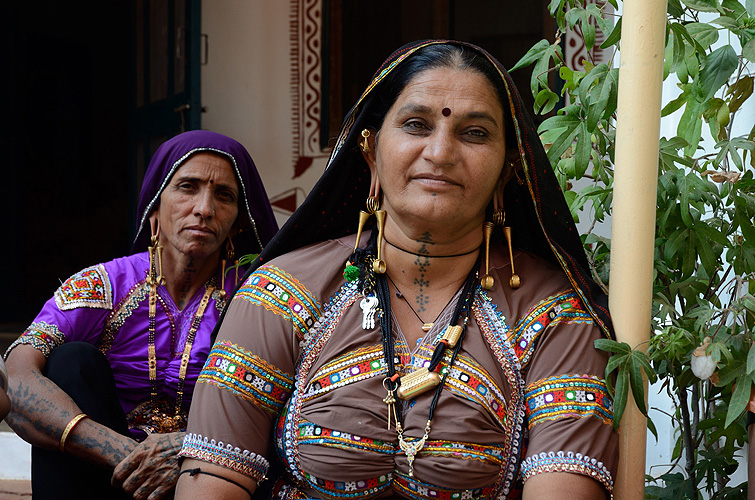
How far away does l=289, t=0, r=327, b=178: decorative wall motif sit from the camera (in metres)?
5.15

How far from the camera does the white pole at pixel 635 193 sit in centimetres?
171

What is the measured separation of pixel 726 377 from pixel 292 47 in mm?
3947

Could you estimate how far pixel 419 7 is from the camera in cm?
720

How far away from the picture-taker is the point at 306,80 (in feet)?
17.1

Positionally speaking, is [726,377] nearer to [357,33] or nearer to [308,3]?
[308,3]

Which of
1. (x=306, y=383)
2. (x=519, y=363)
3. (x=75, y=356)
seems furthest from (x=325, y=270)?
(x=75, y=356)

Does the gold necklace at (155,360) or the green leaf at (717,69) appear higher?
the green leaf at (717,69)

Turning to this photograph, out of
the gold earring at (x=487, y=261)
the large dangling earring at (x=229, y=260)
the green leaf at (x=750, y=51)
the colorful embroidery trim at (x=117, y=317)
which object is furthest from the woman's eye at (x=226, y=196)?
the green leaf at (x=750, y=51)

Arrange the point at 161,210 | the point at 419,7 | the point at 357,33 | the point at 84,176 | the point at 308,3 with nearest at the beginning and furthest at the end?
the point at 161,210, the point at 308,3, the point at 357,33, the point at 419,7, the point at 84,176

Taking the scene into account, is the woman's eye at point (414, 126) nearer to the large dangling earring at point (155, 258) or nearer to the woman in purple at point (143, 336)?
the woman in purple at point (143, 336)

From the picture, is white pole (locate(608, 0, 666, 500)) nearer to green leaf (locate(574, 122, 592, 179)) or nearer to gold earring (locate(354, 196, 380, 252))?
green leaf (locate(574, 122, 592, 179))

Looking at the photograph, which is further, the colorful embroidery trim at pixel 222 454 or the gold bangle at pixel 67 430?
the gold bangle at pixel 67 430

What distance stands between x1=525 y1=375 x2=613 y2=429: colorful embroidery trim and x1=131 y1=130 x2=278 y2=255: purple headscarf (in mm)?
1275

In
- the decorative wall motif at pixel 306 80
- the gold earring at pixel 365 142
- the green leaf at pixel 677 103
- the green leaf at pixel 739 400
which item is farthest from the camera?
the decorative wall motif at pixel 306 80
